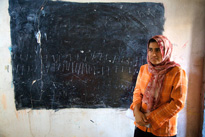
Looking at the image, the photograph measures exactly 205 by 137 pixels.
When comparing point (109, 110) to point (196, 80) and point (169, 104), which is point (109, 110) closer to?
point (169, 104)

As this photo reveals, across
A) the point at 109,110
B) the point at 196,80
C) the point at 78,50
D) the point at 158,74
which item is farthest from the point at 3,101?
the point at 196,80

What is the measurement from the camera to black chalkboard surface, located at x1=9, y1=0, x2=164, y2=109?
149 centimetres

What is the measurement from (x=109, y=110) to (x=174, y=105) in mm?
865

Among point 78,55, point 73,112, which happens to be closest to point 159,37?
point 78,55

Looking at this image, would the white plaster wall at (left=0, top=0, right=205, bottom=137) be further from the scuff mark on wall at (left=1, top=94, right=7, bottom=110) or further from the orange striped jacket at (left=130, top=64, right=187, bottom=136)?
the orange striped jacket at (left=130, top=64, right=187, bottom=136)

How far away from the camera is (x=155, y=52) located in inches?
39.7

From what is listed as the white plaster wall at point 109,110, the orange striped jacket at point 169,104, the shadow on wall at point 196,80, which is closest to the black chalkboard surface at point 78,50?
the white plaster wall at point 109,110

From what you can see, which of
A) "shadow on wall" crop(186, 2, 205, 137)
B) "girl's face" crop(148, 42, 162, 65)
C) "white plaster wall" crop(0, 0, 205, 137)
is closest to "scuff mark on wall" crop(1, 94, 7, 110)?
"white plaster wall" crop(0, 0, 205, 137)

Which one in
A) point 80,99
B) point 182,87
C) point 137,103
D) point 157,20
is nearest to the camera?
point 182,87

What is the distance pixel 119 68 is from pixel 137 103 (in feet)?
1.77

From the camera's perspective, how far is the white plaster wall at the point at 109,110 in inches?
58.1

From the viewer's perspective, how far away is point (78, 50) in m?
1.53

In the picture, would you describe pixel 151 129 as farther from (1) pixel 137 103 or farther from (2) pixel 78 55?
(2) pixel 78 55

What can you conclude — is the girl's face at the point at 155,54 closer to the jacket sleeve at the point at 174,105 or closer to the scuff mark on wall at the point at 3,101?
the jacket sleeve at the point at 174,105
